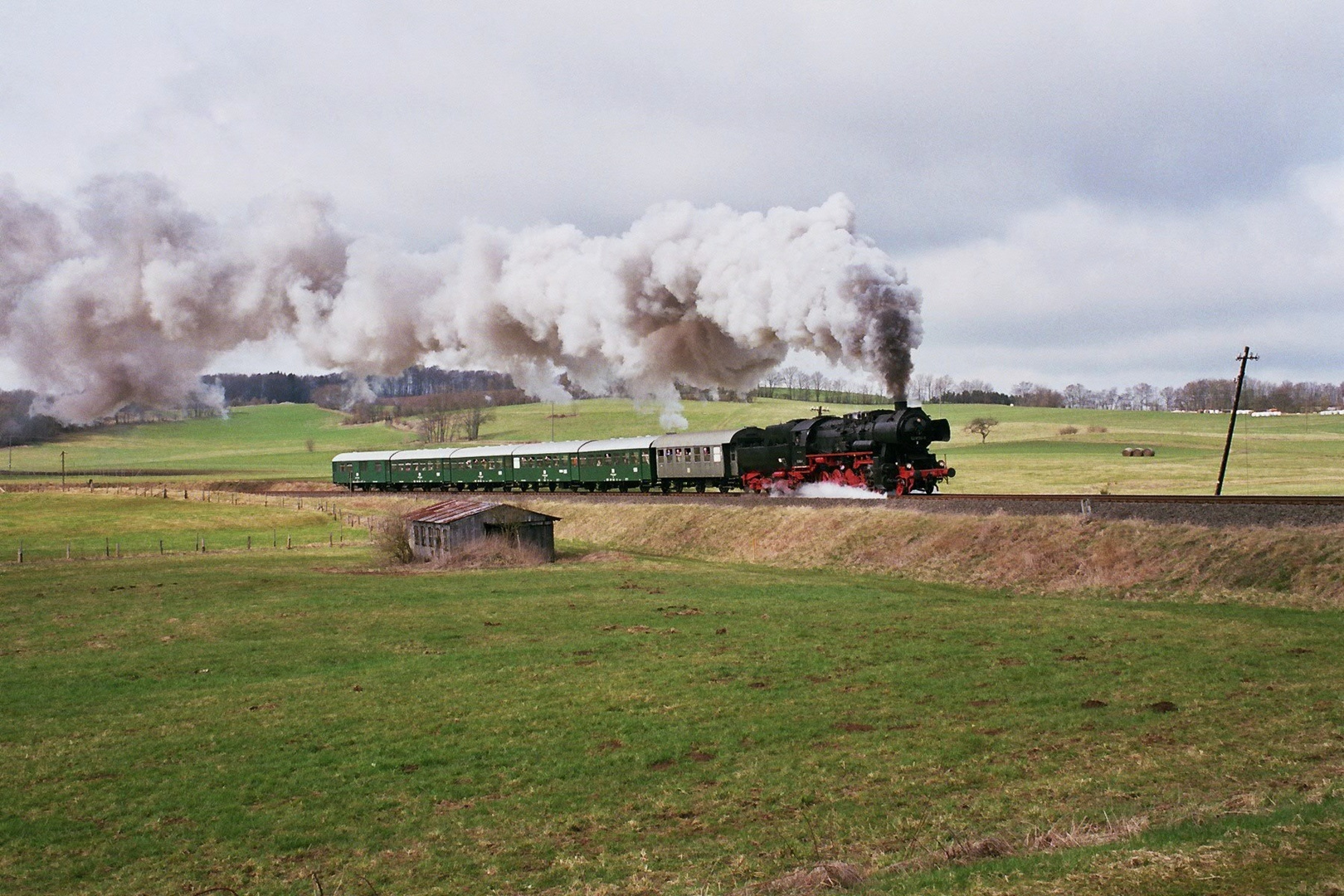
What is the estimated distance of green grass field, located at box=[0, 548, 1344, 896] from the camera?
10430mm

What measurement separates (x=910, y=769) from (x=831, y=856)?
3.23 m

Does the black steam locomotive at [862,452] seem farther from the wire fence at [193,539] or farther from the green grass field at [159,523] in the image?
the green grass field at [159,523]

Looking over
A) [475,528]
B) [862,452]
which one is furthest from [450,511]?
[862,452]

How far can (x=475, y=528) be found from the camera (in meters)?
41.2

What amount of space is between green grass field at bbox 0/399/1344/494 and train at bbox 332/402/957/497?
16.7m

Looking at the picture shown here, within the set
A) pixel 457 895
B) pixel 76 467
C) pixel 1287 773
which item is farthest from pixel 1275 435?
pixel 76 467

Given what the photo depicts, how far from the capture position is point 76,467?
436 feet

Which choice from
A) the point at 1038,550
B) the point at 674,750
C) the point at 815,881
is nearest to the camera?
the point at 815,881

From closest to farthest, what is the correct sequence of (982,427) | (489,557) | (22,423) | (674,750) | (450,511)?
1. (674,750)
2. (489,557)
3. (450,511)
4. (22,423)
5. (982,427)

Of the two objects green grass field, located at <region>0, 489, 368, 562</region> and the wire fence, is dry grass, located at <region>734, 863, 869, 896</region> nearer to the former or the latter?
the wire fence

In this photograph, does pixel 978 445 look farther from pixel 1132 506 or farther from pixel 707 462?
pixel 1132 506

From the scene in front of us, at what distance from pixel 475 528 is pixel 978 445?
8392cm

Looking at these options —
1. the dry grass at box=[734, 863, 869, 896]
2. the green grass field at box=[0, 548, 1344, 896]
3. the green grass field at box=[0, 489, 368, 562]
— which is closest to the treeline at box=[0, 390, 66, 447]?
the green grass field at box=[0, 489, 368, 562]

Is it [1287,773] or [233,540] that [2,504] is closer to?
[233,540]
